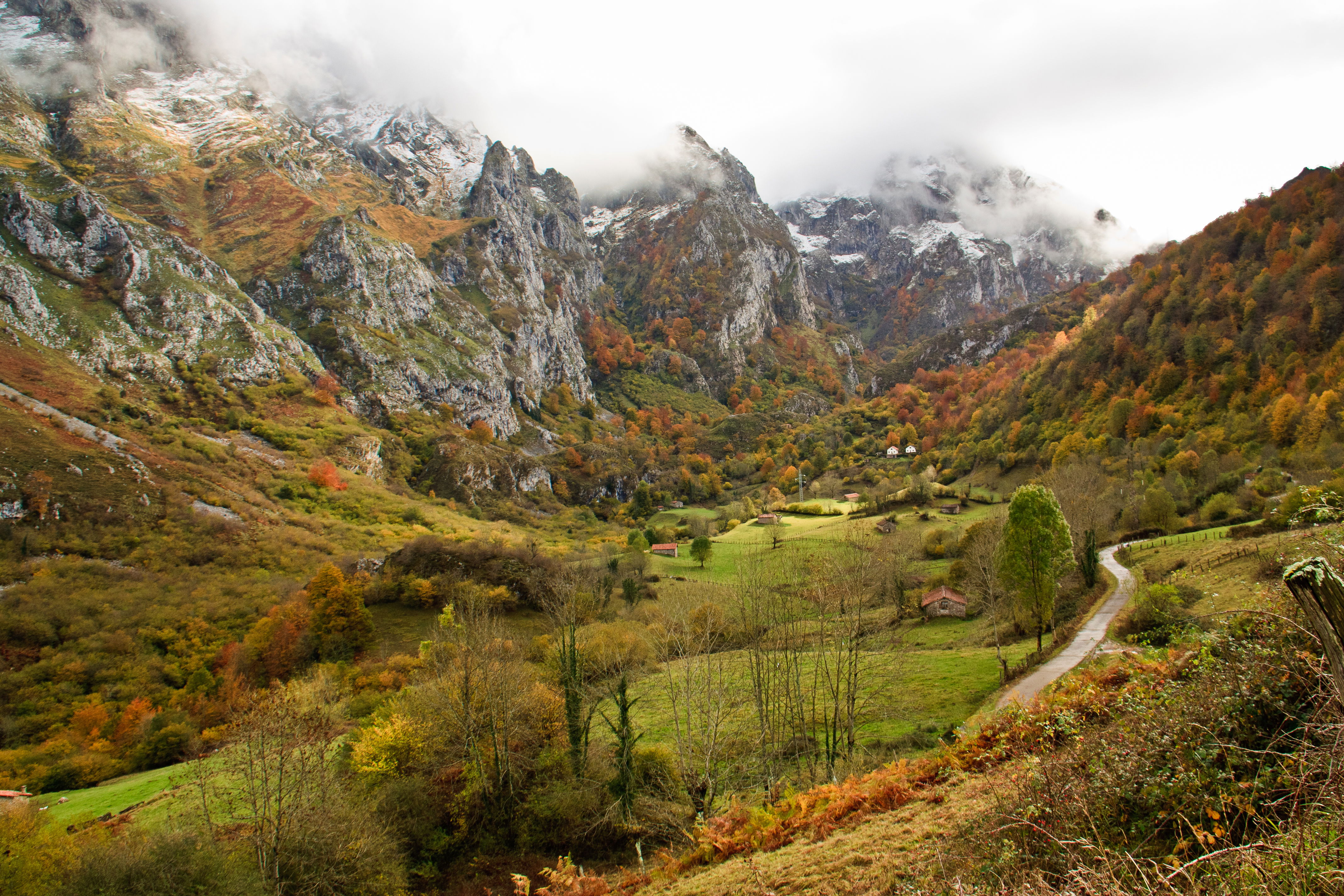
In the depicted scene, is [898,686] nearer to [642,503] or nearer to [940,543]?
[940,543]

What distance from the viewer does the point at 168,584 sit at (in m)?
55.4

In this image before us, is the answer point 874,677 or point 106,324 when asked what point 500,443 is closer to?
point 106,324

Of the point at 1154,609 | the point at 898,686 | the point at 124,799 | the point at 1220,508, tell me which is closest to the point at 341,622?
the point at 124,799

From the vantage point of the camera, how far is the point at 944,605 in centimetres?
4291

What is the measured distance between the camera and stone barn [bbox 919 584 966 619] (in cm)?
4228

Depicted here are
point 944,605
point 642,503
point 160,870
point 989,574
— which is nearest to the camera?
point 160,870

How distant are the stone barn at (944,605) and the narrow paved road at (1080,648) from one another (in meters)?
9.70

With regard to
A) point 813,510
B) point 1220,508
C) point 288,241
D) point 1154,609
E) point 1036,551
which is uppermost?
point 288,241

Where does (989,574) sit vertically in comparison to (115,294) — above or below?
below

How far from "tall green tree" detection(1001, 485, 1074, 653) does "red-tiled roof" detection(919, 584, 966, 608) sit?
12.0m

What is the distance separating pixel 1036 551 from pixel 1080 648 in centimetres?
488

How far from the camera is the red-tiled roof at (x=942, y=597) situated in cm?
4259

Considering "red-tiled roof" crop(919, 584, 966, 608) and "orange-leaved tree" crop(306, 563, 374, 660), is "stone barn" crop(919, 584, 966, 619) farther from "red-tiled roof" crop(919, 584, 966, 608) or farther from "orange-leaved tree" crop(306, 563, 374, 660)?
"orange-leaved tree" crop(306, 563, 374, 660)

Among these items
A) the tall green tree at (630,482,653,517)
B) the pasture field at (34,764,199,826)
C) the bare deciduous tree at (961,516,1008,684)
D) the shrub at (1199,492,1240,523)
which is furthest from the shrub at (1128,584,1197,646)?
the tall green tree at (630,482,653,517)
